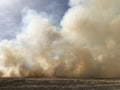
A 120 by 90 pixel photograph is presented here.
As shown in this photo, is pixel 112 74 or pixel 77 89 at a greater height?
pixel 112 74

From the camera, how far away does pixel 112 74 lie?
118438 millimetres

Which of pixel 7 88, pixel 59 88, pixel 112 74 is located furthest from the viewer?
pixel 112 74

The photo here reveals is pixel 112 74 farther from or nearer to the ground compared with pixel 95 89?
farther from the ground

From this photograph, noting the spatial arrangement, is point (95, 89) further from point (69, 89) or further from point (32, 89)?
point (32, 89)

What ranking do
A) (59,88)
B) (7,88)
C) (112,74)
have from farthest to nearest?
(112,74), (59,88), (7,88)

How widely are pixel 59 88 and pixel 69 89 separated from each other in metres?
2.18

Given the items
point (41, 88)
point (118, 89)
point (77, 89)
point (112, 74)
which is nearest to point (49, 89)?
point (41, 88)

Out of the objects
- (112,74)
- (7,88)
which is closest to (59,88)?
(7,88)

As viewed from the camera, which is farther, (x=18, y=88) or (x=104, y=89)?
(x=104, y=89)

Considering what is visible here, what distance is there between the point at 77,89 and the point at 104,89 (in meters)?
6.33

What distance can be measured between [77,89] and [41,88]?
6.95 meters

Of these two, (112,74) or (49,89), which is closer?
(49,89)

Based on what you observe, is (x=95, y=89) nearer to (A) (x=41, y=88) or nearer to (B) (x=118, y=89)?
(B) (x=118, y=89)

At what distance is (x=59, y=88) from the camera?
58.8 meters
